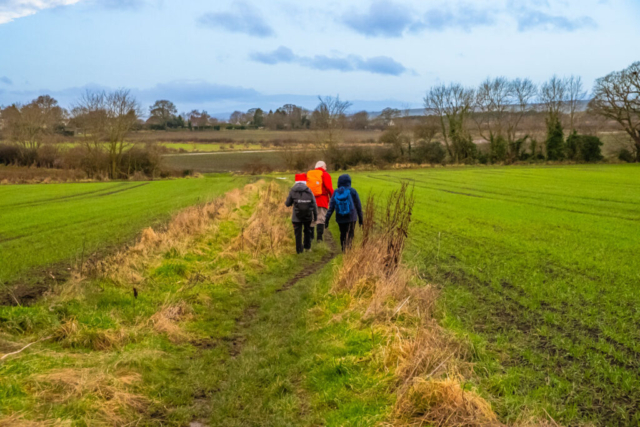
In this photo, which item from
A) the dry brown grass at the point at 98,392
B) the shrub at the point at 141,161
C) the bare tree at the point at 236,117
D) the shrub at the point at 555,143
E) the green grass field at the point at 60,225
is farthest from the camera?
the bare tree at the point at 236,117

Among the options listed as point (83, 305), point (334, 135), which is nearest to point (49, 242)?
point (83, 305)

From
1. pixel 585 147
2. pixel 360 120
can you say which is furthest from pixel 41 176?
pixel 360 120

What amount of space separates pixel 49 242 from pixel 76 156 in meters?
47.6

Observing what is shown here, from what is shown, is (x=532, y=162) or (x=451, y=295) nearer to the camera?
(x=451, y=295)

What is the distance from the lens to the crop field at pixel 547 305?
4805mm

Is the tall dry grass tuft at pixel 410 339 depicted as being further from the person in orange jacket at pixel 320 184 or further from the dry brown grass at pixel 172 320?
the person in orange jacket at pixel 320 184

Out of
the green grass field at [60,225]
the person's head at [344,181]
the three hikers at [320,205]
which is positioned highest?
the person's head at [344,181]

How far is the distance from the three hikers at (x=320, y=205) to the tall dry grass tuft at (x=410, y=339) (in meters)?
1.47

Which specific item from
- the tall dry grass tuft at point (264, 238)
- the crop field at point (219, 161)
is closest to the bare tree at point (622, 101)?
the crop field at point (219, 161)

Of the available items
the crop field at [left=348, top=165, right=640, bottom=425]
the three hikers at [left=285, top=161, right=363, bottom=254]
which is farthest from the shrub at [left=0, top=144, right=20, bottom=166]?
the three hikers at [left=285, top=161, right=363, bottom=254]

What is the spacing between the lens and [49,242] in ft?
50.0

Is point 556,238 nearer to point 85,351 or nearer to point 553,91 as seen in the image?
point 85,351

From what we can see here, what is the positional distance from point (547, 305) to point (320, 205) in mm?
6355

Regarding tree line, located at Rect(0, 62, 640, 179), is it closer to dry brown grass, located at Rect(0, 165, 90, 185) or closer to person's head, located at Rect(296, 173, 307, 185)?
dry brown grass, located at Rect(0, 165, 90, 185)
